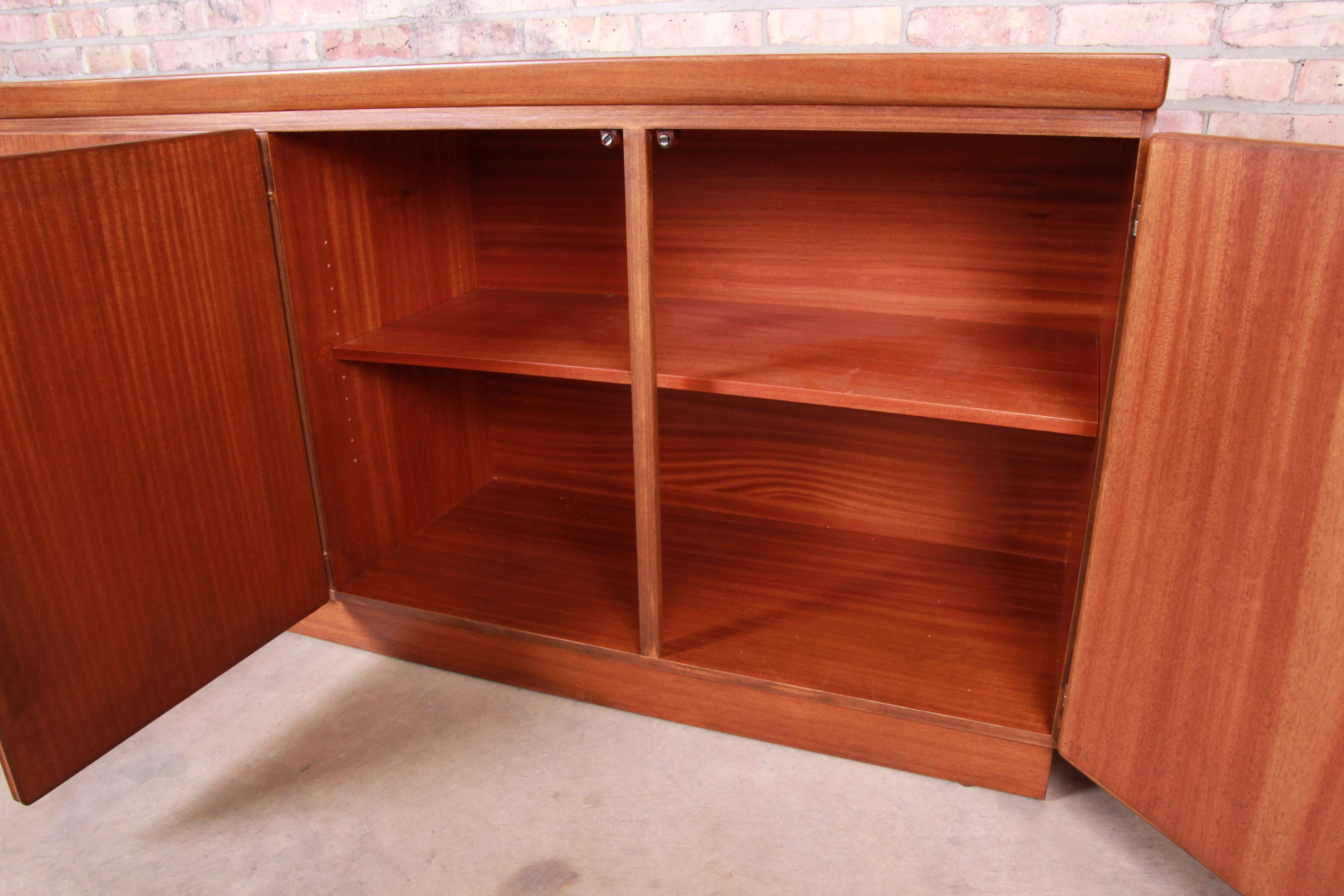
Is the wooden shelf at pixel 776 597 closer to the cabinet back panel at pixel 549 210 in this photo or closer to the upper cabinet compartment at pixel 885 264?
the upper cabinet compartment at pixel 885 264

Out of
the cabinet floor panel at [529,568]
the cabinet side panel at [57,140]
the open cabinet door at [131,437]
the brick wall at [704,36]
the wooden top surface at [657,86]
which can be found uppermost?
the brick wall at [704,36]

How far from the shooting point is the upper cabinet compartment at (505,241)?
1391 millimetres

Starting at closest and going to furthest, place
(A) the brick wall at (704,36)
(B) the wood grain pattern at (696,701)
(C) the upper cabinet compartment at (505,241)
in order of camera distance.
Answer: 1. (B) the wood grain pattern at (696,701)
2. (A) the brick wall at (704,36)
3. (C) the upper cabinet compartment at (505,241)

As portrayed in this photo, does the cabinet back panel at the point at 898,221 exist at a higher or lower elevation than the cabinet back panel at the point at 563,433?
higher

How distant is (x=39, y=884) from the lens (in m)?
1.06

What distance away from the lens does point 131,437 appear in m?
1.00

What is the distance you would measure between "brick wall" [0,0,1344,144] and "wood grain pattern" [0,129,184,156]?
516 mm

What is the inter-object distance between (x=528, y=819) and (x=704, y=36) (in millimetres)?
1233

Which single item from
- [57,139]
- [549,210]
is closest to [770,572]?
[549,210]

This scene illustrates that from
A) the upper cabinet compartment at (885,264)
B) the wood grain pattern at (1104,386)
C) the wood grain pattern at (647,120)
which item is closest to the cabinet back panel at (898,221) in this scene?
the upper cabinet compartment at (885,264)

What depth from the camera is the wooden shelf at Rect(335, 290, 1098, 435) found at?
3.61 ft

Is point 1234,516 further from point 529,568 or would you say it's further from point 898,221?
point 529,568

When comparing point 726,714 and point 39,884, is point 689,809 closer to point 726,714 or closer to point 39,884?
point 726,714

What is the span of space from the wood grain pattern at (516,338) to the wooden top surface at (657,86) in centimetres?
34
